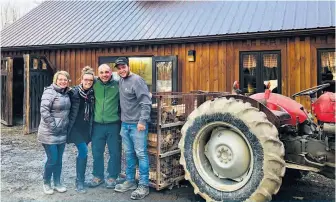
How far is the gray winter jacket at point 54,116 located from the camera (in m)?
4.26

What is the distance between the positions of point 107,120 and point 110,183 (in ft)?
3.09

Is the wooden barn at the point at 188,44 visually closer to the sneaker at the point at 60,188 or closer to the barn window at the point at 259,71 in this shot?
the barn window at the point at 259,71

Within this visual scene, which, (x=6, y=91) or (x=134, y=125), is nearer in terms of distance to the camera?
(x=134, y=125)

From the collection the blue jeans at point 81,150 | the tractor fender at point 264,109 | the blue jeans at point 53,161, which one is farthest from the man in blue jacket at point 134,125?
the tractor fender at point 264,109

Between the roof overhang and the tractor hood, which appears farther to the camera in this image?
the roof overhang

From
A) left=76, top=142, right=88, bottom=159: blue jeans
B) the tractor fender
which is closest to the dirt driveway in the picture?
left=76, top=142, right=88, bottom=159: blue jeans

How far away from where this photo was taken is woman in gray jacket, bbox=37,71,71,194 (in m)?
4.27

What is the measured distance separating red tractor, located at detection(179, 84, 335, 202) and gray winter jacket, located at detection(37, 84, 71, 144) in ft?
5.53

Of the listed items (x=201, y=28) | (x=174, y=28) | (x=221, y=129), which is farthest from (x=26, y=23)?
(x=221, y=129)

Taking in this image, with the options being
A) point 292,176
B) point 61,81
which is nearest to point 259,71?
point 292,176

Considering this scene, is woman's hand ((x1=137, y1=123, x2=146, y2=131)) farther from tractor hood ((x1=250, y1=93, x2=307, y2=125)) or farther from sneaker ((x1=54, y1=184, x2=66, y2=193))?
tractor hood ((x1=250, y1=93, x2=307, y2=125))

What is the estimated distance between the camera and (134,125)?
435 cm

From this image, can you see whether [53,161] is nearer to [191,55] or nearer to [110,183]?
[110,183]

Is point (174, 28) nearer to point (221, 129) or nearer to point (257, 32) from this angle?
point (257, 32)
